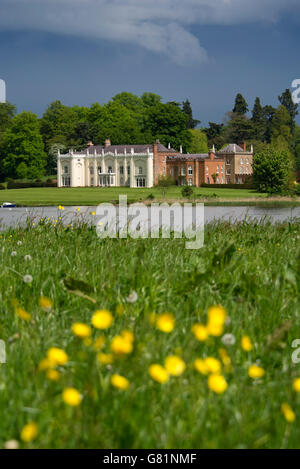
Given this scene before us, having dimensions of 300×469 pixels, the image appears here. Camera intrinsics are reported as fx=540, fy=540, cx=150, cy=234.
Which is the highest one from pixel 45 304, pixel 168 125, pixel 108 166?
pixel 168 125

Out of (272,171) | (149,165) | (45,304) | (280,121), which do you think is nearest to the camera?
(45,304)

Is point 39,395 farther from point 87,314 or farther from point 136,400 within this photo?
point 87,314

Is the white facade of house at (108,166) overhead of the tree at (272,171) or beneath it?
overhead

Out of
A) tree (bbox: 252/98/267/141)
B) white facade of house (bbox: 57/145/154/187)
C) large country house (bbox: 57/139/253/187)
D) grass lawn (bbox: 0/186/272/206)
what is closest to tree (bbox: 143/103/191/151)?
large country house (bbox: 57/139/253/187)

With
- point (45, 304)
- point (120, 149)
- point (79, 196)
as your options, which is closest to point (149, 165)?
point (120, 149)

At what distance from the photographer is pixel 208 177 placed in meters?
85.6

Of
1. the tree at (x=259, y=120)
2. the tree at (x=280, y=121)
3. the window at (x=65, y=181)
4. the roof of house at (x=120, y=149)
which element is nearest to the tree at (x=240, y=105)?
the tree at (x=259, y=120)

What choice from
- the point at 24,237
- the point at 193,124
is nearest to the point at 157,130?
the point at 193,124

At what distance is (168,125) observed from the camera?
9475 cm

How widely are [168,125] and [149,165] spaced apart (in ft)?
41.7

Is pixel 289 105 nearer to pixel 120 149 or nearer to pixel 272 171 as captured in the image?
pixel 120 149

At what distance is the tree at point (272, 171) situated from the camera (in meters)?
59.5

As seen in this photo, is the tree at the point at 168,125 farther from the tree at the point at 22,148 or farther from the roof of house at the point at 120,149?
the tree at the point at 22,148

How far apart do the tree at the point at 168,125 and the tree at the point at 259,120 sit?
15.1m
